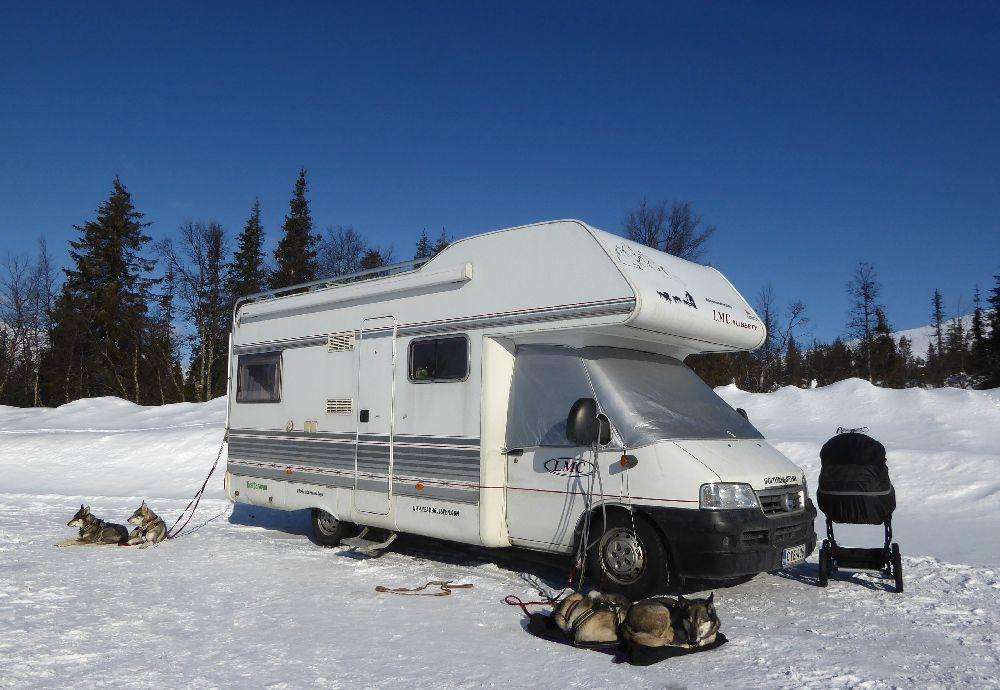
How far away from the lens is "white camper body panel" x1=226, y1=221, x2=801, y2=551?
22.9 feet

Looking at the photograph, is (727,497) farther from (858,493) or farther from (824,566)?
(824,566)

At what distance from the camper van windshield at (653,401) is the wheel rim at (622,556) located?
2.58 feet

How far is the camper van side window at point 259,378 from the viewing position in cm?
1003

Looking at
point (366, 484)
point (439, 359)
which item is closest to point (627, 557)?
point (439, 359)

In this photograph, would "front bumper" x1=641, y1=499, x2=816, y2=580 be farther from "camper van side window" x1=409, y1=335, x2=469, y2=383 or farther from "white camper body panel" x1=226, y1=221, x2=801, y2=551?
"camper van side window" x1=409, y1=335, x2=469, y2=383

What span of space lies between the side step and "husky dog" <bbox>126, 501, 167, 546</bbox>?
2.38 metres

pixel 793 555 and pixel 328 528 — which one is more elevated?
pixel 793 555

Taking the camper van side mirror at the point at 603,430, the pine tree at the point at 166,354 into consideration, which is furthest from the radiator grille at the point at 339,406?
the pine tree at the point at 166,354

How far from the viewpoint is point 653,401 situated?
710 centimetres

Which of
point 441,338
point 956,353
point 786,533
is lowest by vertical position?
point 786,533

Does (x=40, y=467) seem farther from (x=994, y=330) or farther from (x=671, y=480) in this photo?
(x=994, y=330)

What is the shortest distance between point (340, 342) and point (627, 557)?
4.25 m

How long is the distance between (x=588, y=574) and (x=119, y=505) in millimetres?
9790

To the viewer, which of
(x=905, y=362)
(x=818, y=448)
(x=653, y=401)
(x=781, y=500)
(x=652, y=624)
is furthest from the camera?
(x=905, y=362)
